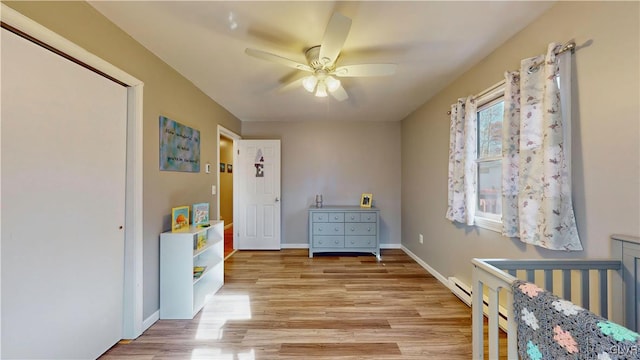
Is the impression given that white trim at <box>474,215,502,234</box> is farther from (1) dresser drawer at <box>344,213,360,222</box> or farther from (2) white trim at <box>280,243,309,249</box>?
(2) white trim at <box>280,243,309,249</box>

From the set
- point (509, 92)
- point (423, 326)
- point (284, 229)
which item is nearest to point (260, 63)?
point (509, 92)

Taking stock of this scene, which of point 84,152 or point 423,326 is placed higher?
point 84,152

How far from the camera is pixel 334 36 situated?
156cm

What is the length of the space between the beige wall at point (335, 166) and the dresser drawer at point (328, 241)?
20.0 inches

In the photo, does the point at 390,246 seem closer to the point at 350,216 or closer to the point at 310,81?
the point at 350,216

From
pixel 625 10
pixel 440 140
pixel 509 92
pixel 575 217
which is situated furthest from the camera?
pixel 440 140

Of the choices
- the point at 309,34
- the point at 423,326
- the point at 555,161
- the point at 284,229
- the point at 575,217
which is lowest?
the point at 423,326

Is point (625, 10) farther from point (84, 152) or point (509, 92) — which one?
point (84, 152)

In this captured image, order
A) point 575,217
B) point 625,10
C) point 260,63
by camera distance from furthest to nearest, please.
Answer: point 260,63 → point 575,217 → point 625,10

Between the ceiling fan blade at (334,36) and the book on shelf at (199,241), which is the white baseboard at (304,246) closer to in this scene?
the book on shelf at (199,241)

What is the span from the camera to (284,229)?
4.50 m

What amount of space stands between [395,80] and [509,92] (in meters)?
1.12

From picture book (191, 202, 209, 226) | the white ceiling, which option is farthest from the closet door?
picture book (191, 202, 209, 226)

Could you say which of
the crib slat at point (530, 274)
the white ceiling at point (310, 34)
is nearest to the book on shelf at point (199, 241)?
the white ceiling at point (310, 34)
